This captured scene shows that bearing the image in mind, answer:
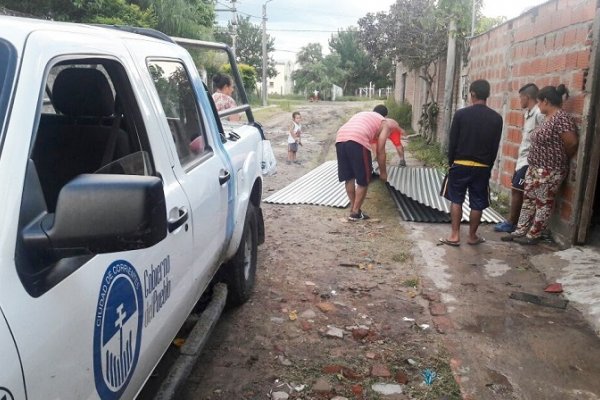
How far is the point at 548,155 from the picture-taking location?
221 inches

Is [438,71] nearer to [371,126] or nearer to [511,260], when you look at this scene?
[371,126]

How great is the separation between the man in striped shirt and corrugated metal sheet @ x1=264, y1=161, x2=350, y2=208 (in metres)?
0.63

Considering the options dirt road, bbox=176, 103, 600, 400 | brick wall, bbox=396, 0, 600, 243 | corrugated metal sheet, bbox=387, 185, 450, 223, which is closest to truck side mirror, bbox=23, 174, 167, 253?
dirt road, bbox=176, 103, 600, 400

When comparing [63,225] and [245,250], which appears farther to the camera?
[245,250]

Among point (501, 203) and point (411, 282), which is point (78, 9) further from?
point (411, 282)

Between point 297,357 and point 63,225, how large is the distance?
8.38 ft

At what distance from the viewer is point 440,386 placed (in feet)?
10.7

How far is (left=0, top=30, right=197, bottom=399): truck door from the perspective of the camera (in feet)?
4.44

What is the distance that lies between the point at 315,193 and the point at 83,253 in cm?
725

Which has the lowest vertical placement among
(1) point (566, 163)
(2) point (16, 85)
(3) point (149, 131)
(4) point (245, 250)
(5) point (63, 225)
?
(4) point (245, 250)

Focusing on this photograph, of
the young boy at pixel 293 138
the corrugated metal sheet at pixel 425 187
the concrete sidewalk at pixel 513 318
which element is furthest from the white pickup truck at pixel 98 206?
the young boy at pixel 293 138

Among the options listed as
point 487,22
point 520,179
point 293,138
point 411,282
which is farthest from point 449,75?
point 411,282

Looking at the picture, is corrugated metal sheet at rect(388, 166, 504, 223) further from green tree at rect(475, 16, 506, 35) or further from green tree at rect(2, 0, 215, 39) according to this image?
green tree at rect(2, 0, 215, 39)

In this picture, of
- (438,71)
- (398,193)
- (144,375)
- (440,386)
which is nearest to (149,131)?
(144,375)
